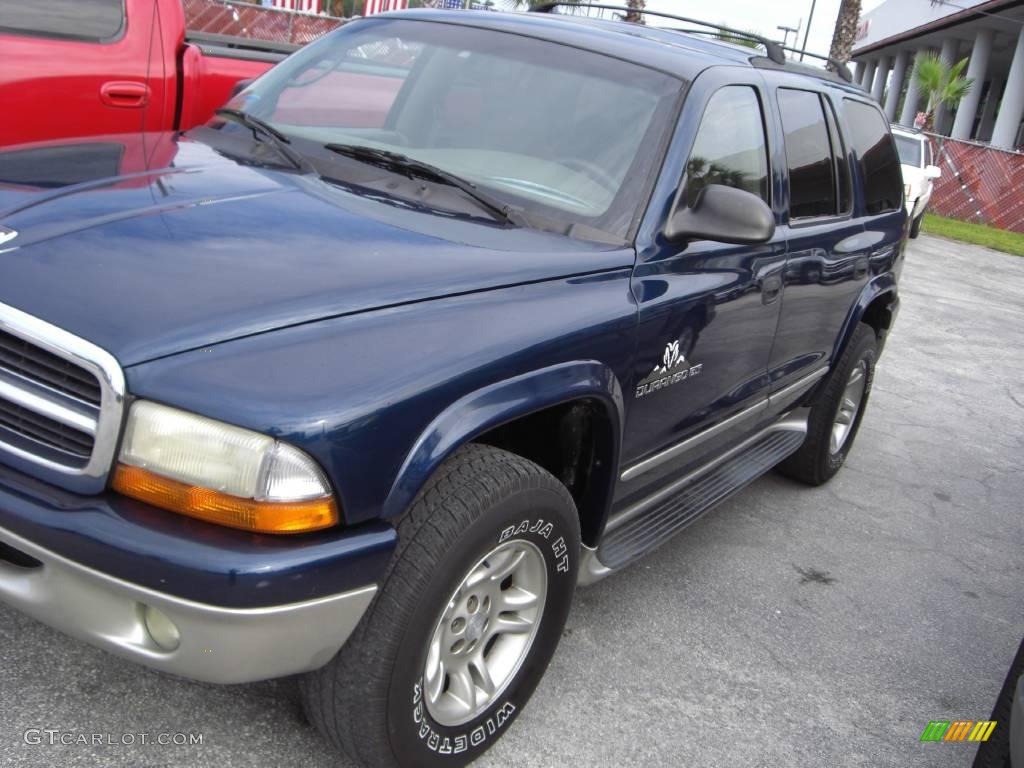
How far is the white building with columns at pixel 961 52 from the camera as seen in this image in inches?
1080

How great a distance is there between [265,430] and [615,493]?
1391 mm

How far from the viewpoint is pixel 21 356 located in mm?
2100

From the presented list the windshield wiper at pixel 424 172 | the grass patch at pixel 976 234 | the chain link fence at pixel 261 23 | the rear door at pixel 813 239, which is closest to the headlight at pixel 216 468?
the windshield wiper at pixel 424 172

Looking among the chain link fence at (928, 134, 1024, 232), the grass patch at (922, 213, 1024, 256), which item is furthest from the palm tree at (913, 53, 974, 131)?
the grass patch at (922, 213, 1024, 256)

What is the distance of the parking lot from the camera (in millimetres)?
2639

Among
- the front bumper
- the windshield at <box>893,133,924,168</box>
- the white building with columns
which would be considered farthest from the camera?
the white building with columns

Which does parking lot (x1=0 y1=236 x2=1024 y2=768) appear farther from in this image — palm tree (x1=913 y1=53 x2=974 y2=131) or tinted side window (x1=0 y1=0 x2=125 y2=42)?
palm tree (x1=913 y1=53 x2=974 y2=131)

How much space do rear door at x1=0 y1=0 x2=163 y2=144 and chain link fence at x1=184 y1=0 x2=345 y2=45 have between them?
12.6 m

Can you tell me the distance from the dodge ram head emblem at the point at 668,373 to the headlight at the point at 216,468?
1218mm

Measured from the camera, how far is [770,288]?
362cm

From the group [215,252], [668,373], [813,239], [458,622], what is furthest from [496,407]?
[813,239]

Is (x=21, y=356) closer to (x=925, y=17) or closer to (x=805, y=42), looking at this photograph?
(x=925, y=17)

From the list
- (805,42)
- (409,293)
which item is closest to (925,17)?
(805,42)

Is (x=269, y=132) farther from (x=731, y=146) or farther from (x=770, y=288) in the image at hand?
(x=770, y=288)
